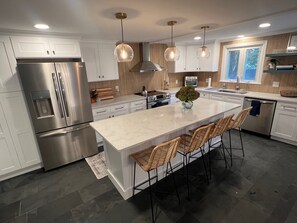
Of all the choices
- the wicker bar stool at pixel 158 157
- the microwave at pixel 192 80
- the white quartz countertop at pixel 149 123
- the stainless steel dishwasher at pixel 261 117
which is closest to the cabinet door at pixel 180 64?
the microwave at pixel 192 80

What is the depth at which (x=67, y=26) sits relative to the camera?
→ 229 cm

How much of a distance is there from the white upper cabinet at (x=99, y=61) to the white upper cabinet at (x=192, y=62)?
211 cm

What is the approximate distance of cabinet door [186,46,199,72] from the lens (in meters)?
5.04

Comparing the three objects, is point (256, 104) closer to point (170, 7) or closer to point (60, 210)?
point (170, 7)

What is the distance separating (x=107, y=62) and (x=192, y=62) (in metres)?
2.80

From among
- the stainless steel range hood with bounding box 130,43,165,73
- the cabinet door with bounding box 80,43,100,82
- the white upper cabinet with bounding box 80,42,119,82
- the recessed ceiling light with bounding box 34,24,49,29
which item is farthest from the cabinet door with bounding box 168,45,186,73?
the recessed ceiling light with bounding box 34,24,49,29

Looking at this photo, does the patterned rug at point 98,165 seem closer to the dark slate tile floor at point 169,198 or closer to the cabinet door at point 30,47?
the dark slate tile floor at point 169,198

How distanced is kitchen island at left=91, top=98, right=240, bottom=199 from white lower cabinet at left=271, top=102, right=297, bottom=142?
61.6 inches

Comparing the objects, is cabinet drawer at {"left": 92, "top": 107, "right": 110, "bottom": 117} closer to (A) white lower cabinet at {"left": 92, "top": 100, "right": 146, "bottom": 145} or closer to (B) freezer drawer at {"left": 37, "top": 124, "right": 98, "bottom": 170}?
(A) white lower cabinet at {"left": 92, "top": 100, "right": 146, "bottom": 145}

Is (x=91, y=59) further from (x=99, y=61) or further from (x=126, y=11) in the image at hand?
(x=126, y=11)

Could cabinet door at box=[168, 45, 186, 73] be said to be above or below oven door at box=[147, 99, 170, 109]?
above

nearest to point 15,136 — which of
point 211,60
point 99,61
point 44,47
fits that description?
point 44,47

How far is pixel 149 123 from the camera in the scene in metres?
2.28

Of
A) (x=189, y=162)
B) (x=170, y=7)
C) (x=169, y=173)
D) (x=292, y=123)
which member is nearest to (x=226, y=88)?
(x=292, y=123)
